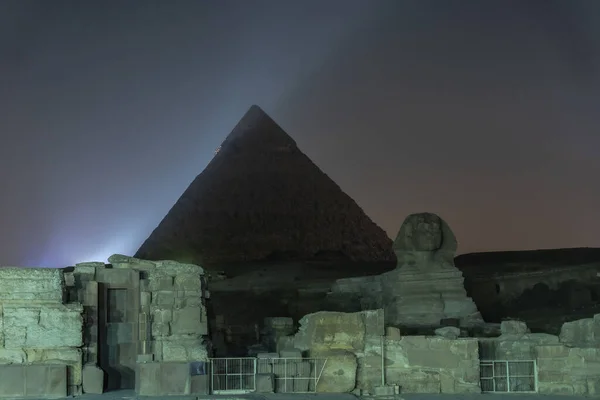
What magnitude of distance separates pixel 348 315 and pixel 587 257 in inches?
1211

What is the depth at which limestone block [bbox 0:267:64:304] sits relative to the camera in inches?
691

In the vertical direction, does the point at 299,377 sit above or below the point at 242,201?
below

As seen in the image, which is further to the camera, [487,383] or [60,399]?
[487,383]

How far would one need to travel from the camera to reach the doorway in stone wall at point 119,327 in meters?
18.5

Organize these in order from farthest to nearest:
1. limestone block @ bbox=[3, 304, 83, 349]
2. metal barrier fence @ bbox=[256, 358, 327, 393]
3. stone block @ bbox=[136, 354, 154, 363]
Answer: metal barrier fence @ bbox=[256, 358, 327, 393] < stone block @ bbox=[136, 354, 154, 363] < limestone block @ bbox=[3, 304, 83, 349]

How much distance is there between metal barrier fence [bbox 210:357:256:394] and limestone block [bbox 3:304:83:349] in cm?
250

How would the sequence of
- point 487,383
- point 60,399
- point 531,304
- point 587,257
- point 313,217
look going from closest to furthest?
1. point 60,399
2. point 487,383
3. point 531,304
4. point 587,257
5. point 313,217

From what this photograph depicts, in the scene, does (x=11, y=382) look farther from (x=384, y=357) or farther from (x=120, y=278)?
(x=384, y=357)

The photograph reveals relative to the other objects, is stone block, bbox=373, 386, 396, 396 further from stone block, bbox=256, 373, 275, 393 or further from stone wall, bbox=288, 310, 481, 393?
stone block, bbox=256, 373, 275, 393

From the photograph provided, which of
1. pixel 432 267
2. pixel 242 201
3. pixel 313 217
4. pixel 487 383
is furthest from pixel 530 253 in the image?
pixel 487 383

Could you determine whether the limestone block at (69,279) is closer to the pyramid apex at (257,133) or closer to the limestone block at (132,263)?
the limestone block at (132,263)

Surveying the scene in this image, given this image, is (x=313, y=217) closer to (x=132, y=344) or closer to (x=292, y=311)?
(x=292, y=311)

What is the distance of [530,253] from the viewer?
169 ft

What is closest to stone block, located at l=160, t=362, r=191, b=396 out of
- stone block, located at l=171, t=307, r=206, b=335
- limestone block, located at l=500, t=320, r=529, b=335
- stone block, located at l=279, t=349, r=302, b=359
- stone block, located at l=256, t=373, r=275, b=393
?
stone block, located at l=171, t=307, r=206, b=335
